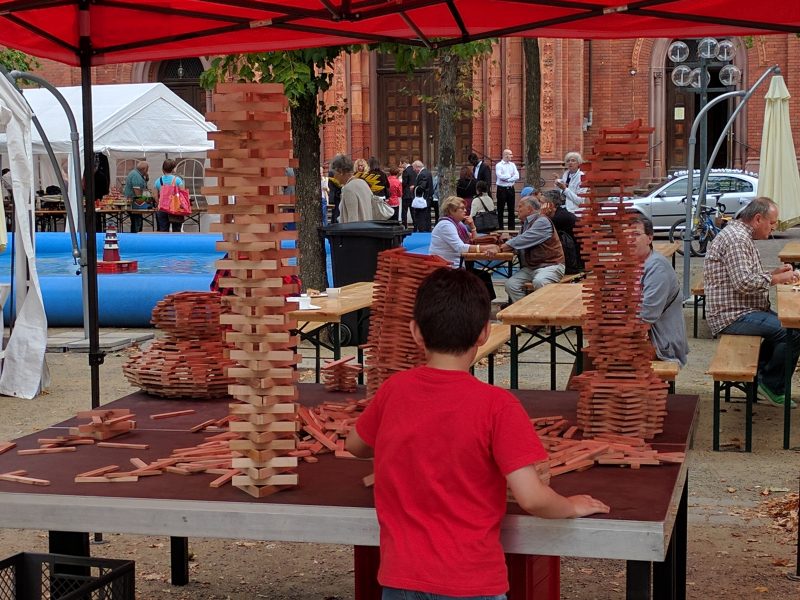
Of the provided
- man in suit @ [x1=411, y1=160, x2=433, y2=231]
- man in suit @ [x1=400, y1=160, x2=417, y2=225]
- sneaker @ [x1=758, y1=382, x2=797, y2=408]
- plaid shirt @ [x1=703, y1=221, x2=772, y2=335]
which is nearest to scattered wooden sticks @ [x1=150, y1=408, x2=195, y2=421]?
plaid shirt @ [x1=703, y1=221, x2=772, y2=335]

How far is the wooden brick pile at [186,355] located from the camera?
5.02 metres

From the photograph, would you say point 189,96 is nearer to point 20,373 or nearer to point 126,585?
point 20,373

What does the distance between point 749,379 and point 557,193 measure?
6.36 m

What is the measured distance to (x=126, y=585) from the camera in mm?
3840

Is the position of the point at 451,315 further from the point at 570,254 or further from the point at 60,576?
the point at 570,254

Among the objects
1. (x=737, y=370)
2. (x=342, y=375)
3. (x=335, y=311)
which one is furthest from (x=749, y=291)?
(x=342, y=375)

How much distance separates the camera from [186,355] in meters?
5.09

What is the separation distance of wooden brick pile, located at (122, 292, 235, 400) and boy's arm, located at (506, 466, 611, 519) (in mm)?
2176

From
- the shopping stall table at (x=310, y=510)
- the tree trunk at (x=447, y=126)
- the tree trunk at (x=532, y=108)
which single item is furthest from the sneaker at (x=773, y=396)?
the tree trunk at (x=532, y=108)

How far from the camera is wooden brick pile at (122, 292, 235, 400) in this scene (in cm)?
502

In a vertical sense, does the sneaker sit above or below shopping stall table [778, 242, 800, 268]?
below

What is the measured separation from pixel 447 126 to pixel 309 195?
Result: 9.73m

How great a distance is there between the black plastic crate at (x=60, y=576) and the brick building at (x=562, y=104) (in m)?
30.2

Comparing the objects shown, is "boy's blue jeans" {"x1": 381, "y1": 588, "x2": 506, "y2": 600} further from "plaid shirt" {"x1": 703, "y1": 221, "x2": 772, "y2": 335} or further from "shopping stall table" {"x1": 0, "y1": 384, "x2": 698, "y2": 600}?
"plaid shirt" {"x1": 703, "y1": 221, "x2": 772, "y2": 335}
